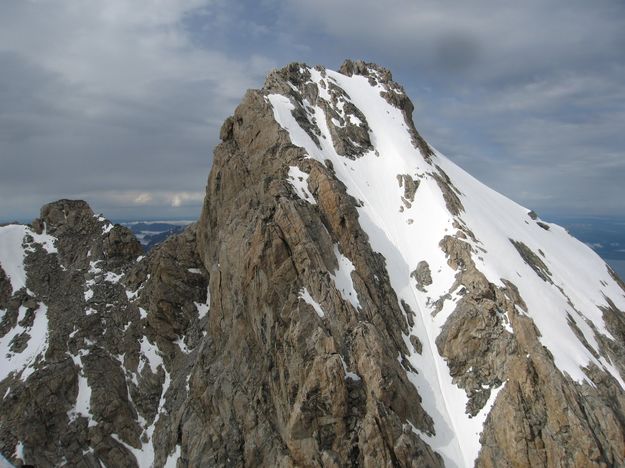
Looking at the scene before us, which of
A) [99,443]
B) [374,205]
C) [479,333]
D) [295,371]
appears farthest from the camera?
[374,205]

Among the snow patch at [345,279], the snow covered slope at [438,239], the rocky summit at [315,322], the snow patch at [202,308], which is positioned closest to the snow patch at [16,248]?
the rocky summit at [315,322]

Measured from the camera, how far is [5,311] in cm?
6191

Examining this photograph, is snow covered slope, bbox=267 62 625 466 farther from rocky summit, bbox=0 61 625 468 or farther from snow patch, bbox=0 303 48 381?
snow patch, bbox=0 303 48 381

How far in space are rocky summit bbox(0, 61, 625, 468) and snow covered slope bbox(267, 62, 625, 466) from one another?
275mm

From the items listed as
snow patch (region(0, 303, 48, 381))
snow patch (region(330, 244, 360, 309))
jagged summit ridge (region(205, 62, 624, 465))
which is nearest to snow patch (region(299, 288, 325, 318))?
snow patch (region(330, 244, 360, 309))

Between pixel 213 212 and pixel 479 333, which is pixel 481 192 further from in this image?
pixel 213 212

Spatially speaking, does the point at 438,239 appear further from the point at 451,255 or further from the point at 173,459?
the point at 173,459

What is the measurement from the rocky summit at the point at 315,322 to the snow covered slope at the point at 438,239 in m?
0.28

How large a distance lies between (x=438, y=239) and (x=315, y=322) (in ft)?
64.3

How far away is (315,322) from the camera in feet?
127

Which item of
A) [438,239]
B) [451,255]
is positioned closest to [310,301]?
[451,255]

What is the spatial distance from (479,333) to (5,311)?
199 ft

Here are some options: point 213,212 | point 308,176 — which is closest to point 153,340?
point 213,212

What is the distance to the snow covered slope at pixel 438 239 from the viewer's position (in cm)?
3939
